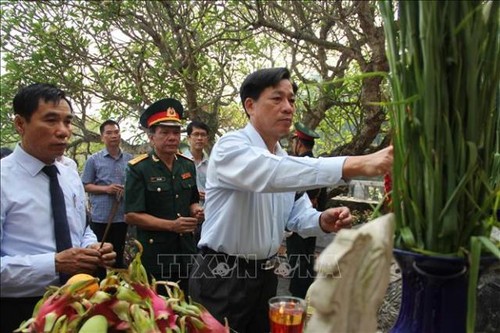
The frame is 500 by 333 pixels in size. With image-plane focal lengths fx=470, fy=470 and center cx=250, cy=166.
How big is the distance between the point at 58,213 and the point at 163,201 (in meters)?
1.27

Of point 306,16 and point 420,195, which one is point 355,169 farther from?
point 306,16

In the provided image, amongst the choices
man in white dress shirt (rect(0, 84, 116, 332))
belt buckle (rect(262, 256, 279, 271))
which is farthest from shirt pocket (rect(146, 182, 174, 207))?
belt buckle (rect(262, 256, 279, 271))

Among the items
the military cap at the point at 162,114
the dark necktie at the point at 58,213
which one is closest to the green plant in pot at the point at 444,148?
the dark necktie at the point at 58,213

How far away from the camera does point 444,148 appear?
851 millimetres

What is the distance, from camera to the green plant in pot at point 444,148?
2.74 ft

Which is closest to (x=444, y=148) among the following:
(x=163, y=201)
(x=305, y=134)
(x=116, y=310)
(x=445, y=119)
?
(x=445, y=119)

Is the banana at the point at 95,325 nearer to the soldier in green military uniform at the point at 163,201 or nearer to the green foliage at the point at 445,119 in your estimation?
the green foliage at the point at 445,119

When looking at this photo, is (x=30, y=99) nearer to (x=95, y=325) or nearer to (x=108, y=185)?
(x=95, y=325)

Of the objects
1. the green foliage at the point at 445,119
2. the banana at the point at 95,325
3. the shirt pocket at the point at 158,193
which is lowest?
the banana at the point at 95,325

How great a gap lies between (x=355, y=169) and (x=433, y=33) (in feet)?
1.52

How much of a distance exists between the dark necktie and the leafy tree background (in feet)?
8.09

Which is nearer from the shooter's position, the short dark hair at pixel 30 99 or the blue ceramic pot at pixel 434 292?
the blue ceramic pot at pixel 434 292

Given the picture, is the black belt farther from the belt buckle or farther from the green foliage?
the green foliage

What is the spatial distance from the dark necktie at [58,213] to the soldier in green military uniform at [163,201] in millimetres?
1114
